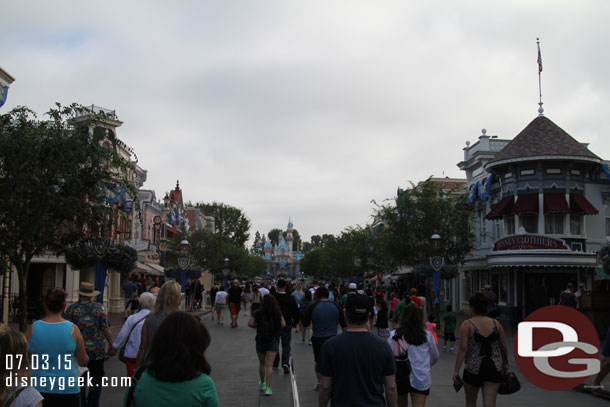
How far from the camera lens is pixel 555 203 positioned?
94.2ft

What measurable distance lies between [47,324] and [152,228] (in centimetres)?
4700

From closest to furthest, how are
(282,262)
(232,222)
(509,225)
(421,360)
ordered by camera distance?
(421,360), (509,225), (232,222), (282,262)

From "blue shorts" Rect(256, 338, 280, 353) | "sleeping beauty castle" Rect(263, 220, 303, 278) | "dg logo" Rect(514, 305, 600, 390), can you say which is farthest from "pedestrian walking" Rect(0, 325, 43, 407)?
"sleeping beauty castle" Rect(263, 220, 303, 278)

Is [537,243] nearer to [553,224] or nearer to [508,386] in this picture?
[553,224]

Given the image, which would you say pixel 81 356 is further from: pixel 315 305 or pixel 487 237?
pixel 487 237

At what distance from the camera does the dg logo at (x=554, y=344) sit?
9.47 meters

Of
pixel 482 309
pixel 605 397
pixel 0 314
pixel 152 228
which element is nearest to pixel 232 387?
pixel 482 309

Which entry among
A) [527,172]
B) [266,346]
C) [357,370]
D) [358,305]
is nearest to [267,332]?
[266,346]

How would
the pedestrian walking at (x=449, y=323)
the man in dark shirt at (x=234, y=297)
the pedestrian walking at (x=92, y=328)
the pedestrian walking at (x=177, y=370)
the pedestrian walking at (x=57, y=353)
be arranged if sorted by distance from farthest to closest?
1. the man in dark shirt at (x=234, y=297)
2. the pedestrian walking at (x=449, y=323)
3. the pedestrian walking at (x=92, y=328)
4. the pedestrian walking at (x=57, y=353)
5. the pedestrian walking at (x=177, y=370)

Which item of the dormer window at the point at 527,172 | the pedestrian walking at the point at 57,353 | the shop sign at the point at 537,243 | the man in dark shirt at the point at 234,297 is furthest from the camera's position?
the dormer window at the point at 527,172

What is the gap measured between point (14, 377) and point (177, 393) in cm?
164

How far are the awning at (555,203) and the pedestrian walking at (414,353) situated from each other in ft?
75.9

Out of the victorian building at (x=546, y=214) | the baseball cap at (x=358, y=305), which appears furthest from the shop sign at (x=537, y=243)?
the baseball cap at (x=358, y=305)

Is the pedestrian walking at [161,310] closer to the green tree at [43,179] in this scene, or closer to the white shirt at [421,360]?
the white shirt at [421,360]
